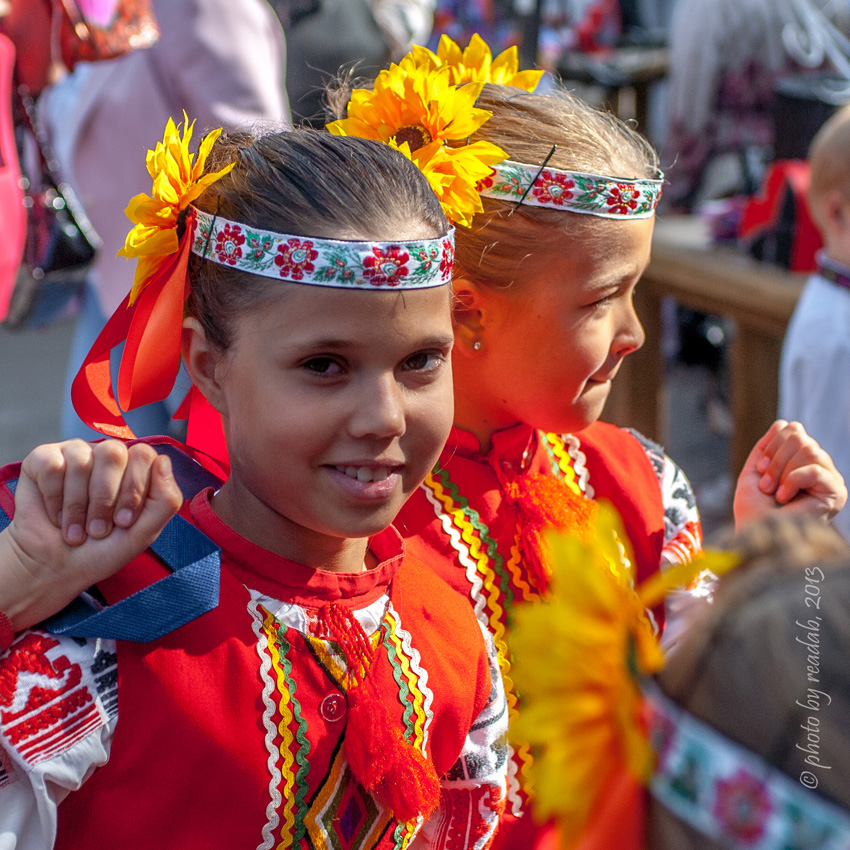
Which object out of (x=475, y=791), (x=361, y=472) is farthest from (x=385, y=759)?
(x=361, y=472)

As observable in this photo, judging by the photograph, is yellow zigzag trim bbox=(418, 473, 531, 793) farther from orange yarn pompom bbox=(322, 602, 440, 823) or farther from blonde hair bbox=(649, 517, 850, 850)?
blonde hair bbox=(649, 517, 850, 850)

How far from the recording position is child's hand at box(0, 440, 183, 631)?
113cm

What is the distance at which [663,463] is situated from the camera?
1.94 meters

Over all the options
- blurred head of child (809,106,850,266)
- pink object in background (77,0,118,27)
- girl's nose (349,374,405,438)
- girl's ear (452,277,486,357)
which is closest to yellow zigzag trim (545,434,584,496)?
girl's ear (452,277,486,357)

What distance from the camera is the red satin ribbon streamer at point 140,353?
4.53 ft

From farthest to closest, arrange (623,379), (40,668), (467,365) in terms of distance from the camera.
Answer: (623,379) < (467,365) < (40,668)

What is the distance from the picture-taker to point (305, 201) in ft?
4.27

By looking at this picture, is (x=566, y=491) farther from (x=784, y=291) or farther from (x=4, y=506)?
(x=784, y=291)

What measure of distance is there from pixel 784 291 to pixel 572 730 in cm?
316

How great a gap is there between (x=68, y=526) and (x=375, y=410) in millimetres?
363

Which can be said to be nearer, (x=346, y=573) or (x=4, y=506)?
(x=4, y=506)

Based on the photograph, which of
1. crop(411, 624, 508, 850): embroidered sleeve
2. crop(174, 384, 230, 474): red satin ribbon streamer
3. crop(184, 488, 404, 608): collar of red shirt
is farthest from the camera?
crop(174, 384, 230, 474): red satin ribbon streamer

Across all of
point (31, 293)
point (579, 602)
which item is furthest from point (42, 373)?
point (579, 602)

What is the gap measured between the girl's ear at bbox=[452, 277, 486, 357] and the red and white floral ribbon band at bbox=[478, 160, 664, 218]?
146mm
